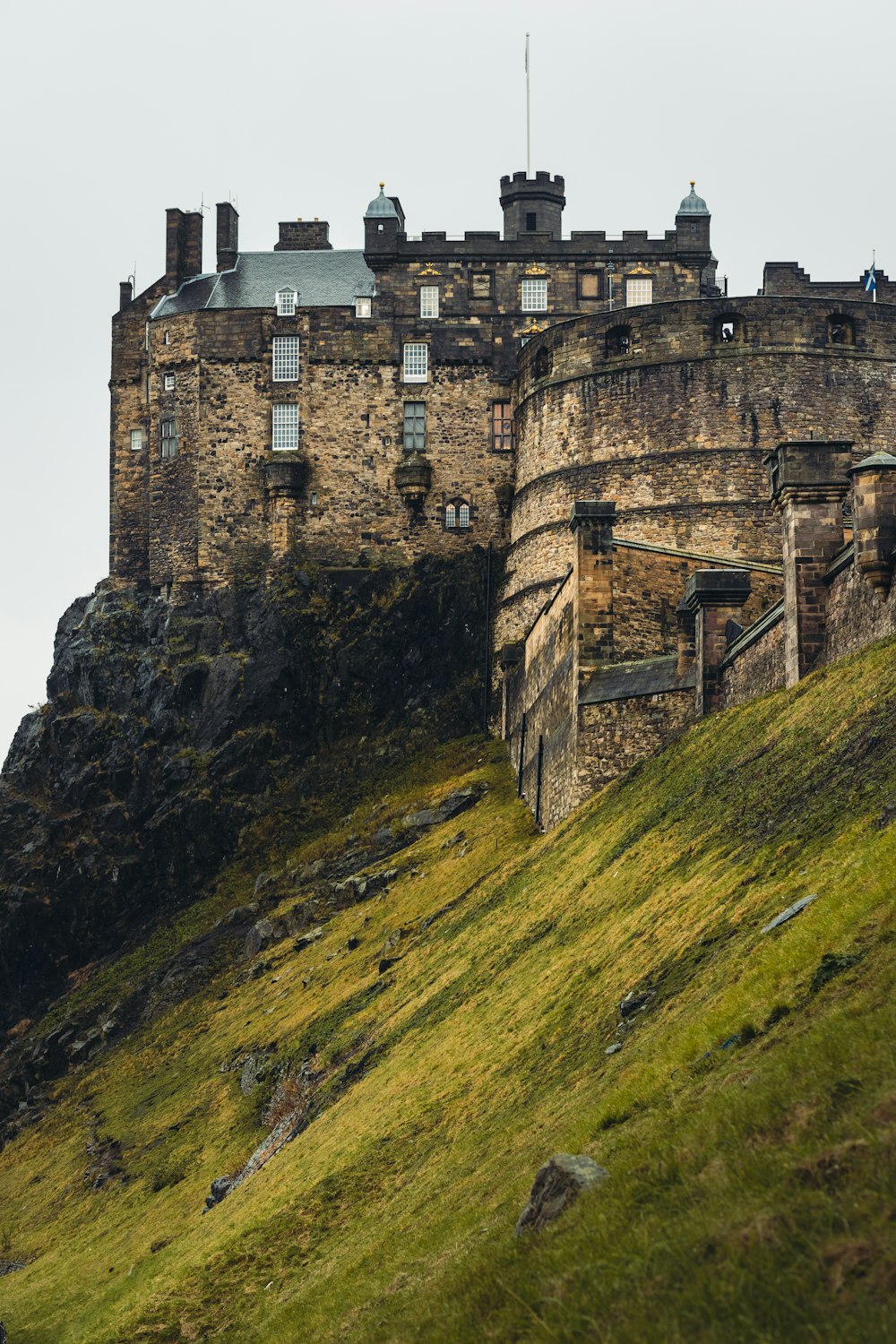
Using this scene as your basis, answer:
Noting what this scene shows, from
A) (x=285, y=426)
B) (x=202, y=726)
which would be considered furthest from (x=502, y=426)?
(x=202, y=726)

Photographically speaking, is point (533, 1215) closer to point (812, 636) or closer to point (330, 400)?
point (812, 636)

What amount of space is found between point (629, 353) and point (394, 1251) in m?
39.2

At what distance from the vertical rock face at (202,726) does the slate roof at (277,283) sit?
1056cm

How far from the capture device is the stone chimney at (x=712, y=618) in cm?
3316

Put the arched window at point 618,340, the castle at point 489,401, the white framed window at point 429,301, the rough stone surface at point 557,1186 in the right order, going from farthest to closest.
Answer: the white framed window at point 429,301, the arched window at point 618,340, the castle at point 489,401, the rough stone surface at point 557,1186

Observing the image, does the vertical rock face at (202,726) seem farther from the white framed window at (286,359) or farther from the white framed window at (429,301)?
the white framed window at (429,301)

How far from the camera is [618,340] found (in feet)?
173

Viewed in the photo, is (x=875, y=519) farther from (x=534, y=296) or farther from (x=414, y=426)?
(x=534, y=296)

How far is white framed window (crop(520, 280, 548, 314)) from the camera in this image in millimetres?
58219

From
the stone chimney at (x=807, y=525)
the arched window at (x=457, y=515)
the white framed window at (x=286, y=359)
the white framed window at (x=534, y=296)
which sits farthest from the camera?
→ the white framed window at (x=286, y=359)

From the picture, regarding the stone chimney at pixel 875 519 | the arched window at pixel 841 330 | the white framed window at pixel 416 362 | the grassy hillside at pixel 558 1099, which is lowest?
the grassy hillside at pixel 558 1099

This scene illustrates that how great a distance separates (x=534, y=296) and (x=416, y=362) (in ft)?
14.7

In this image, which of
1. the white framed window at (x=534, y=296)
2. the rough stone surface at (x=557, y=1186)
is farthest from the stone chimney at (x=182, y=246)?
the rough stone surface at (x=557, y=1186)

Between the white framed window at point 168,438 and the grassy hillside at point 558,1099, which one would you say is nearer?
the grassy hillside at point 558,1099
